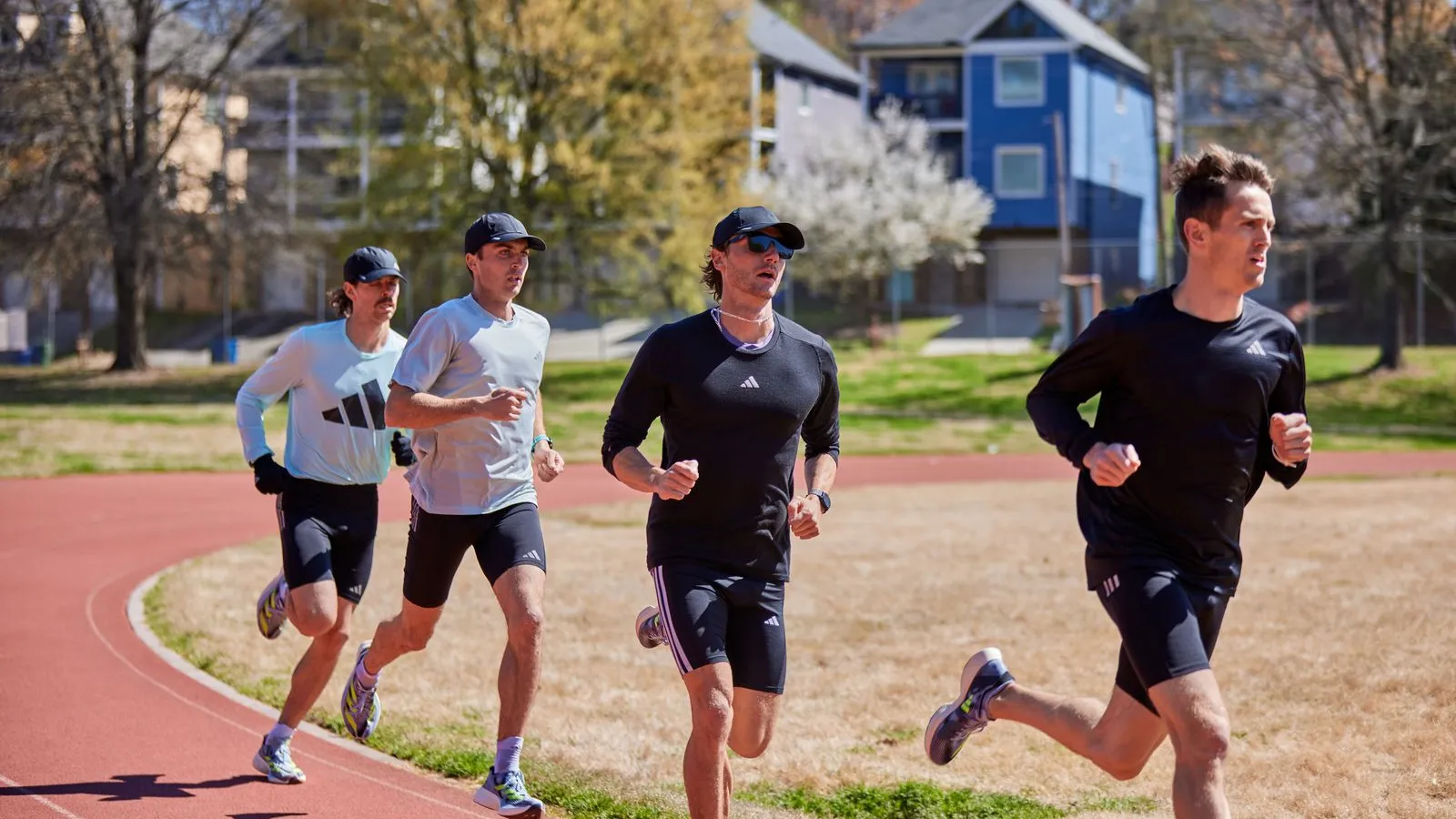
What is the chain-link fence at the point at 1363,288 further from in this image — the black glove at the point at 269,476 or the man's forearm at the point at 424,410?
the man's forearm at the point at 424,410

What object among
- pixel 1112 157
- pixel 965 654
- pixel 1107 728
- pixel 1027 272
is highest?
pixel 1112 157

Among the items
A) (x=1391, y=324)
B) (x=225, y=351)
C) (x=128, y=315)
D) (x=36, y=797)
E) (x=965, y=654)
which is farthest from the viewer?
(x=225, y=351)

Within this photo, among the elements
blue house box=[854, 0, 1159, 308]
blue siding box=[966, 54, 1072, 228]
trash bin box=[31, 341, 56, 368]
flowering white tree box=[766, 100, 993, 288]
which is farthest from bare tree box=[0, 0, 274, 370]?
blue siding box=[966, 54, 1072, 228]

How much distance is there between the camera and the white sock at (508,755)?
6.72m

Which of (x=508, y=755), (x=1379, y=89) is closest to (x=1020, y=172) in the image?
(x=1379, y=89)

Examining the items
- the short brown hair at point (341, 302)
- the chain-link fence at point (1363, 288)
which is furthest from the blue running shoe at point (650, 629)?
the chain-link fence at point (1363, 288)

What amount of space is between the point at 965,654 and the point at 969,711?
14.3 feet

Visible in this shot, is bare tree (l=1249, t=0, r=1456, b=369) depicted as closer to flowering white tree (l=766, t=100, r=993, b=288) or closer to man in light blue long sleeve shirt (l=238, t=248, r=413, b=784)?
flowering white tree (l=766, t=100, r=993, b=288)

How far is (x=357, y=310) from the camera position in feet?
26.3

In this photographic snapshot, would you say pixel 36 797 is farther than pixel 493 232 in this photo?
Yes

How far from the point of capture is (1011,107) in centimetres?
6050

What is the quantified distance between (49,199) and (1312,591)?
3365 cm

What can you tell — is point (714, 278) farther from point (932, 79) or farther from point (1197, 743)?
point (932, 79)

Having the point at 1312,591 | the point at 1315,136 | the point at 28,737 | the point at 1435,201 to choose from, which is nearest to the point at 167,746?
the point at 28,737
